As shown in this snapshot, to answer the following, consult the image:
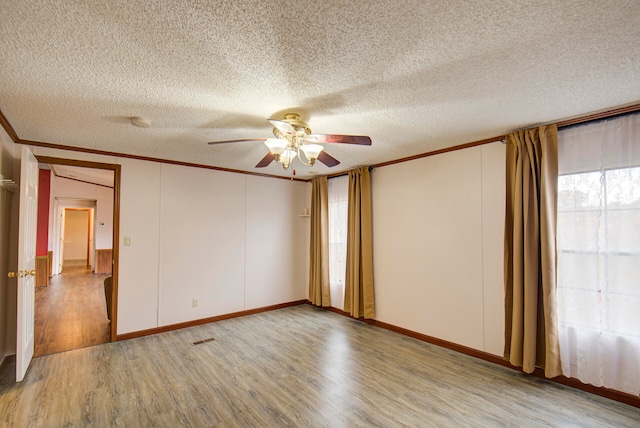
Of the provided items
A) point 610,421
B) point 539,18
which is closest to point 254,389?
point 610,421

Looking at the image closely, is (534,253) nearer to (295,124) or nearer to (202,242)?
(295,124)

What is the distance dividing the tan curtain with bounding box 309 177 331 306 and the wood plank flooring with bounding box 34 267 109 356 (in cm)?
313

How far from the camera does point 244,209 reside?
16.6 feet

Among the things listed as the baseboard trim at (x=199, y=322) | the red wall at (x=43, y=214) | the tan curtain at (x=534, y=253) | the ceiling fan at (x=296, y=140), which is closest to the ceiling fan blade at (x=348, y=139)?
the ceiling fan at (x=296, y=140)

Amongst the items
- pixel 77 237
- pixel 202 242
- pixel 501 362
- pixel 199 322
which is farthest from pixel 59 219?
pixel 501 362

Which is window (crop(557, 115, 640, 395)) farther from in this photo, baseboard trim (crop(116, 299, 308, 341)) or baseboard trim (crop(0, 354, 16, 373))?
baseboard trim (crop(0, 354, 16, 373))

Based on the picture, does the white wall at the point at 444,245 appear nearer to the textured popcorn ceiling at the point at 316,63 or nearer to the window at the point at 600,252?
the window at the point at 600,252

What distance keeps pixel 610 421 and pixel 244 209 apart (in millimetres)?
4751

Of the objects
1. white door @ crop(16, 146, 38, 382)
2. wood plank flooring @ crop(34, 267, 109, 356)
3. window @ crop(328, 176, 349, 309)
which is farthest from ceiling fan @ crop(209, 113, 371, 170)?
wood plank flooring @ crop(34, 267, 109, 356)

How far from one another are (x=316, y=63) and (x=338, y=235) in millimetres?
3599

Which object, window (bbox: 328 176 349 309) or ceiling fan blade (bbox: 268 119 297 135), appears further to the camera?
window (bbox: 328 176 349 309)

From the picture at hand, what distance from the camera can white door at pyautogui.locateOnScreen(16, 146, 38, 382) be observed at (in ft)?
→ 8.88

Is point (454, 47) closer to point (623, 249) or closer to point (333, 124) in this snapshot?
point (333, 124)

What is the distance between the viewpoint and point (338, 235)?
203 inches
